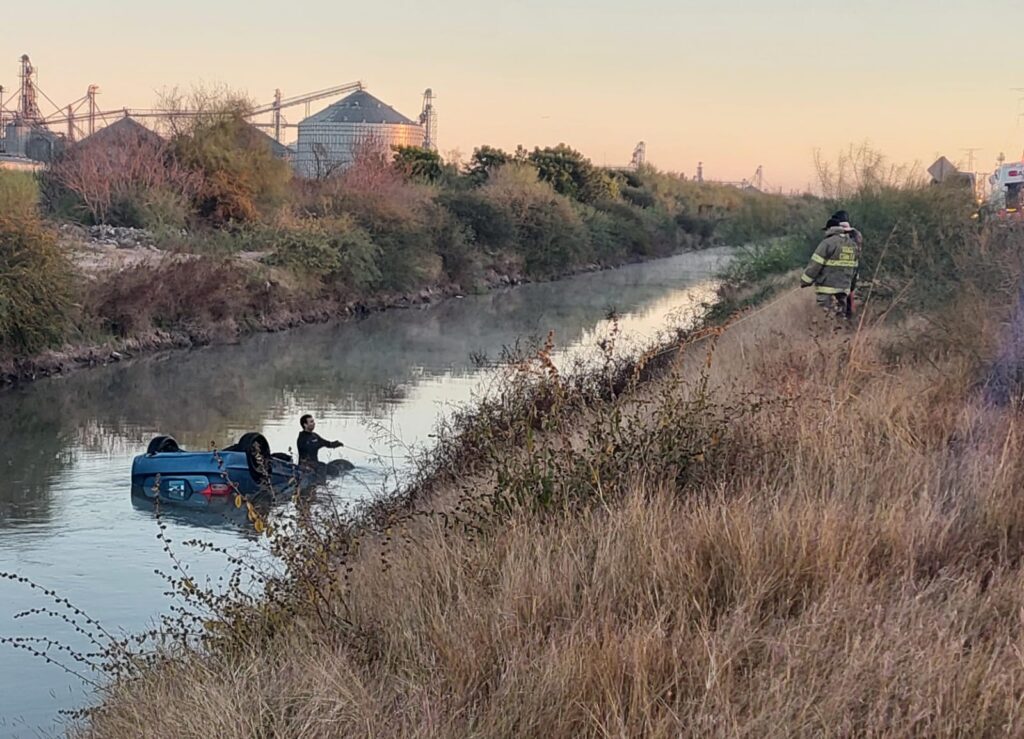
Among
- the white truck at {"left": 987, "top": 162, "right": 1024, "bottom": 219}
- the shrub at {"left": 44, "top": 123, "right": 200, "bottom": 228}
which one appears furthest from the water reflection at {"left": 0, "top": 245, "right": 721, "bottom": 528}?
the white truck at {"left": 987, "top": 162, "right": 1024, "bottom": 219}

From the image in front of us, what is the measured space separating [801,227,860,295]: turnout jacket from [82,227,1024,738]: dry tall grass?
26.3ft

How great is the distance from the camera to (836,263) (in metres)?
15.4

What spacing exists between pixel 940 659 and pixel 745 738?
83 centimetres

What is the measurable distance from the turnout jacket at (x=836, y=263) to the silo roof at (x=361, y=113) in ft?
299

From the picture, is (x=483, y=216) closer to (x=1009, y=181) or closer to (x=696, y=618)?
(x=1009, y=181)

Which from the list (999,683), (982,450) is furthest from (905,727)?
(982,450)

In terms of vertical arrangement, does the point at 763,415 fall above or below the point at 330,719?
above

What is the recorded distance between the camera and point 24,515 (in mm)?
13211

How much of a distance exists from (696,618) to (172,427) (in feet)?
50.9

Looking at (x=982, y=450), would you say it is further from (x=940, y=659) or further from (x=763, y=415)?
(x=940, y=659)

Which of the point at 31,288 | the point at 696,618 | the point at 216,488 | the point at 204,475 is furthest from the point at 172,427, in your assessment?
the point at 696,618

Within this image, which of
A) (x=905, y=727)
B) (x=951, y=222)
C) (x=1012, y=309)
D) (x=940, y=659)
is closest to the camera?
(x=905, y=727)

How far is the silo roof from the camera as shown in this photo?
10419 cm

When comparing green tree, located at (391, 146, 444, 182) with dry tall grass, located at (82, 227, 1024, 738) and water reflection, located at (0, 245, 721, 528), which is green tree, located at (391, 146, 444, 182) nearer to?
water reflection, located at (0, 245, 721, 528)
